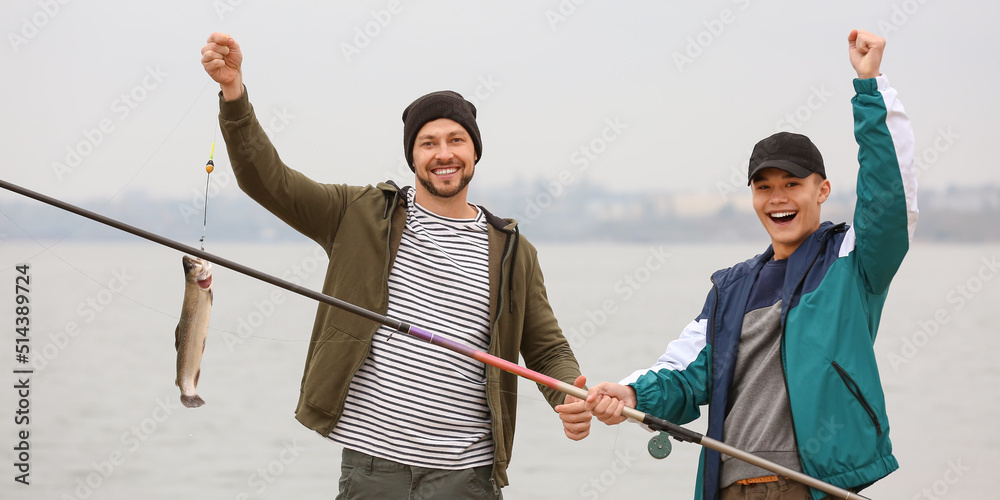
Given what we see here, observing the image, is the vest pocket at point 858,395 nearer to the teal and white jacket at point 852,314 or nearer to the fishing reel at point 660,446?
the teal and white jacket at point 852,314

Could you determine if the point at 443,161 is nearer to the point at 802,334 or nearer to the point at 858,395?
the point at 802,334

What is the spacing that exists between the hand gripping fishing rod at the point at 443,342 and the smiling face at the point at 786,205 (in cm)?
50

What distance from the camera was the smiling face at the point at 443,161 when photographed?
2.48m

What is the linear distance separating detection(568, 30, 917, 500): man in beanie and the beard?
0.64m

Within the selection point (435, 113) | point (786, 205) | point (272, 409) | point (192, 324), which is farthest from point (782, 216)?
point (272, 409)

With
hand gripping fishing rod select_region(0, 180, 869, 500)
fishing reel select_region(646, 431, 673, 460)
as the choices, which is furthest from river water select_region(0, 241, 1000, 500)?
fishing reel select_region(646, 431, 673, 460)

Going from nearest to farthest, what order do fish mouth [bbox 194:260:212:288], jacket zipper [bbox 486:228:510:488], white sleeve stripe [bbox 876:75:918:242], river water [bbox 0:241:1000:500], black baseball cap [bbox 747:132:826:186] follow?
white sleeve stripe [bbox 876:75:918:242] → black baseball cap [bbox 747:132:826:186] → fish mouth [bbox 194:260:212:288] → jacket zipper [bbox 486:228:510:488] → river water [bbox 0:241:1000:500]

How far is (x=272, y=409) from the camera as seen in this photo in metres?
8.80

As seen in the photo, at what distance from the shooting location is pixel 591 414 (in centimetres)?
231

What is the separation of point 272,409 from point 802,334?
742 cm

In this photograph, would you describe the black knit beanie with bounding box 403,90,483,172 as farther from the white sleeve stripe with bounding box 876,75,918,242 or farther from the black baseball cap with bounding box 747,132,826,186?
the white sleeve stripe with bounding box 876,75,918,242

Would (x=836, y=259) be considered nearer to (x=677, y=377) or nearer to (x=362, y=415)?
(x=677, y=377)

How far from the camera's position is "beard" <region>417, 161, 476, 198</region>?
2467 millimetres

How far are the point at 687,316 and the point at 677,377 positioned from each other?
11516 mm
